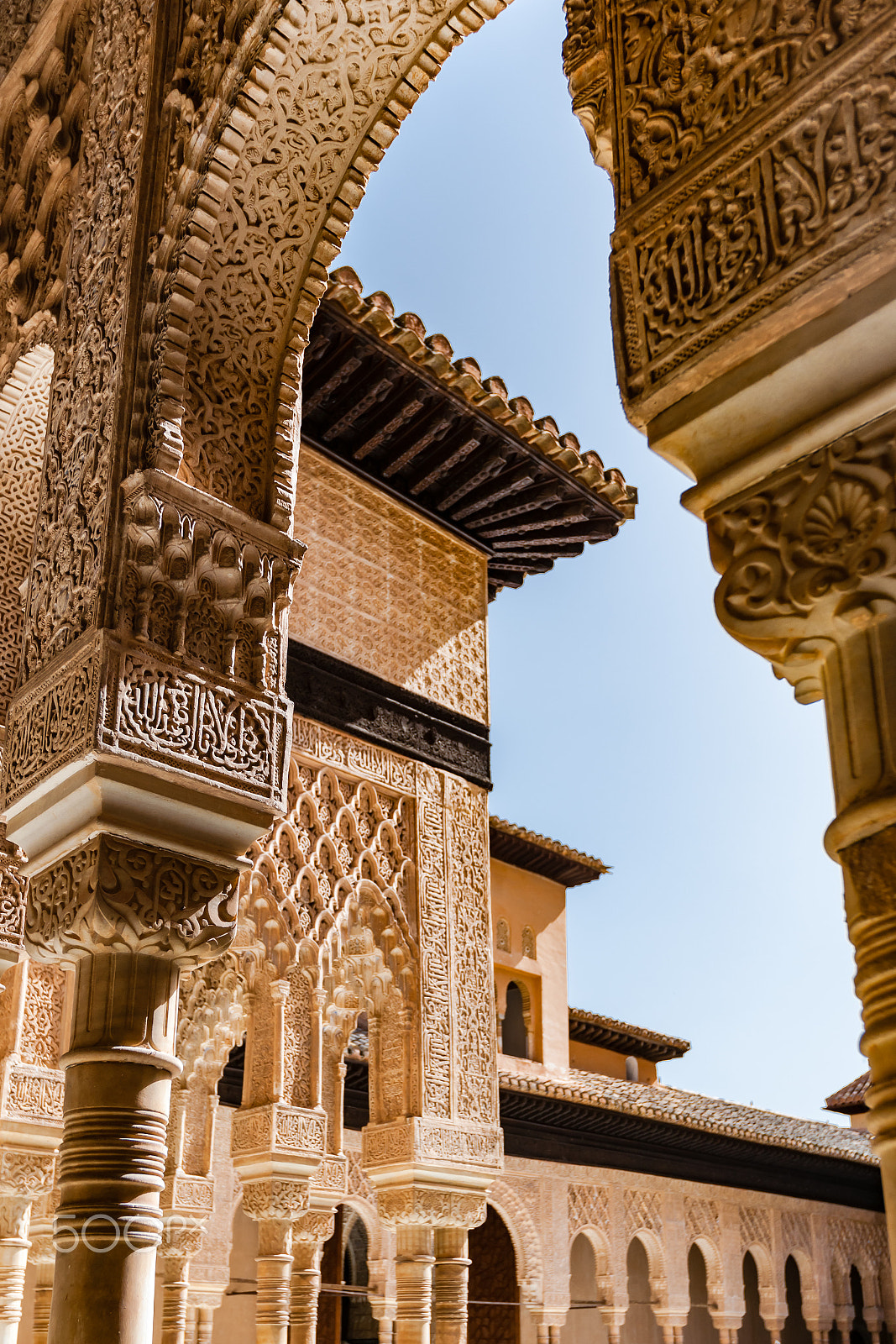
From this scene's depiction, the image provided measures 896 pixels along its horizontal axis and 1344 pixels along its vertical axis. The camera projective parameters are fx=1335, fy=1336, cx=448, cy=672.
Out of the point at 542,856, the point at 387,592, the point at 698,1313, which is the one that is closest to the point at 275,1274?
the point at 387,592

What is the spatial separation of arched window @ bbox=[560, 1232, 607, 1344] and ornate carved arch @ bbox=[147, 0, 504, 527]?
1261 centimetres

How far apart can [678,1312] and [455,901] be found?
8.61 metres

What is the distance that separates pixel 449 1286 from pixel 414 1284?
21 cm

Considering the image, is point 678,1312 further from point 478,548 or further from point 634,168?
point 634,168

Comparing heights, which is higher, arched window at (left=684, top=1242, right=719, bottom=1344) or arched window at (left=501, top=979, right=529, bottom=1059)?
arched window at (left=501, top=979, right=529, bottom=1059)

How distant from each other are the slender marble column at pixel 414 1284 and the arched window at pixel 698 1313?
1185 centimetres

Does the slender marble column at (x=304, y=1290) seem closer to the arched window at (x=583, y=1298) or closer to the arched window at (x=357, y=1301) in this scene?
the arched window at (x=357, y=1301)

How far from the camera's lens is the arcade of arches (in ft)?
5.75

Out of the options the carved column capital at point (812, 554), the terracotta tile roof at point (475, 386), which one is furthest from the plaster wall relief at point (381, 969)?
the carved column capital at point (812, 554)

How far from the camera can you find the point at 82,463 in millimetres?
3789

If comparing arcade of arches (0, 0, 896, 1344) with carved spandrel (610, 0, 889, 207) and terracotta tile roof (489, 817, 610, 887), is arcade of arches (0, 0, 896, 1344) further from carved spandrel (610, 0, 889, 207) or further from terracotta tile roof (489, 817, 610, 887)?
terracotta tile roof (489, 817, 610, 887)

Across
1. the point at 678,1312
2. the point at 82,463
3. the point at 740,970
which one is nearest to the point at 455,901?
the point at 82,463

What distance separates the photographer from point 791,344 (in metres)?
1.77

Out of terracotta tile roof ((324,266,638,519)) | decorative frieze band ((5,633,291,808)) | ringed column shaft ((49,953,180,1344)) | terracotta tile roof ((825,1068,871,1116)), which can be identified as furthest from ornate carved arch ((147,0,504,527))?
terracotta tile roof ((825,1068,871,1116))
